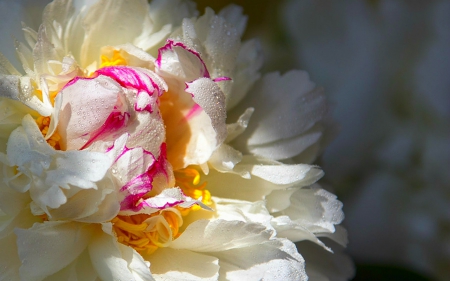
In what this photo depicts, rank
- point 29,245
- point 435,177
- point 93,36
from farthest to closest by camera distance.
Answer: point 435,177
point 93,36
point 29,245

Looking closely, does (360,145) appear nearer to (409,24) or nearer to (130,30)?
(409,24)

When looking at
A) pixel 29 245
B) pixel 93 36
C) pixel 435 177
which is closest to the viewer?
pixel 29 245

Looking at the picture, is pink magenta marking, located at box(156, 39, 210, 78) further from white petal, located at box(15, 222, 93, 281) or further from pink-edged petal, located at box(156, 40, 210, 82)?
white petal, located at box(15, 222, 93, 281)

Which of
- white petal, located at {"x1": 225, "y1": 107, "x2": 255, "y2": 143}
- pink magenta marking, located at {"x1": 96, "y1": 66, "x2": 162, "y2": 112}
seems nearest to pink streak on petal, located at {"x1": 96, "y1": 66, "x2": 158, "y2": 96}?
pink magenta marking, located at {"x1": 96, "y1": 66, "x2": 162, "y2": 112}

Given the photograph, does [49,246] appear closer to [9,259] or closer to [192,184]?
[9,259]

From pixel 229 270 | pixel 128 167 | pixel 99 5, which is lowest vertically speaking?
pixel 229 270

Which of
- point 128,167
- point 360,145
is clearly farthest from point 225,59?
point 360,145

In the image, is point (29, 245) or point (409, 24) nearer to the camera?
point (29, 245)
